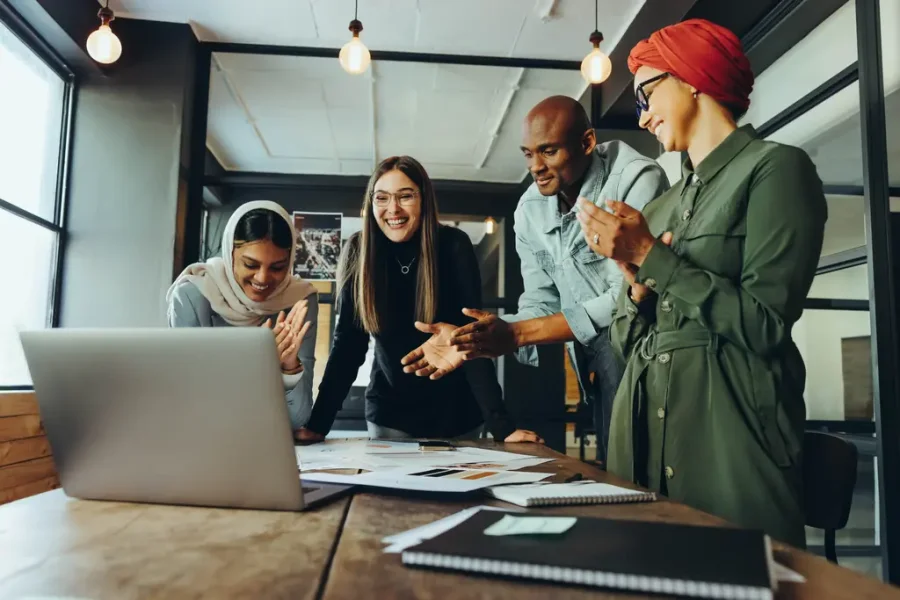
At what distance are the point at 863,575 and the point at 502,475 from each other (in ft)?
1.50

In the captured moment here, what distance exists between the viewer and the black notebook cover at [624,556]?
377mm

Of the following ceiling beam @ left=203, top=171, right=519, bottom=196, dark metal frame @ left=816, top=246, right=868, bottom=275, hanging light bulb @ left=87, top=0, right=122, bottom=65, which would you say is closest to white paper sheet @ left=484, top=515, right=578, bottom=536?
dark metal frame @ left=816, top=246, right=868, bottom=275

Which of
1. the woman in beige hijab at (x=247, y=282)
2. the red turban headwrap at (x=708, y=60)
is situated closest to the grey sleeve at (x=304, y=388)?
the woman in beige hijab at (x=247, y=282)

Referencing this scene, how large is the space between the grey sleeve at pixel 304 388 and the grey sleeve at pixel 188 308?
11.6 inches

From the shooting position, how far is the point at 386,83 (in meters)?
4.25

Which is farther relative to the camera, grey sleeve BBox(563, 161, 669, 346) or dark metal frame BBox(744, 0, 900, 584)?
dark metal frame BBox(744, 0, 900, 584)

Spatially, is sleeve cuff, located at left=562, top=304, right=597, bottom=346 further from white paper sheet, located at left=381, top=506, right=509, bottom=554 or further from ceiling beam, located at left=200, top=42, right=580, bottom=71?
ceiling beam, located at left=200, top=42, right=580, bottom=71

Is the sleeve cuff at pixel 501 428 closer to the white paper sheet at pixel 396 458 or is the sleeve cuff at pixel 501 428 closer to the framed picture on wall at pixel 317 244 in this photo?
the white paper sheet at pixel 396 458

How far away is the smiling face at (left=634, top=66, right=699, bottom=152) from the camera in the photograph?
1154 mm

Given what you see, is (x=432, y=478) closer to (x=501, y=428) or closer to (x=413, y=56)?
(x=501, y=428)

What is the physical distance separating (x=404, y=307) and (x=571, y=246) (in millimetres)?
486

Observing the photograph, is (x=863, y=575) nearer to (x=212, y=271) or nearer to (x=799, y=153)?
(x=799, y=153)

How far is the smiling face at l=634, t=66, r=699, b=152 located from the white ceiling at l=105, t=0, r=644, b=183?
95.9 inches

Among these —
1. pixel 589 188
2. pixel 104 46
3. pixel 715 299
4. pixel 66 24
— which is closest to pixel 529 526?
pixel 715 299
